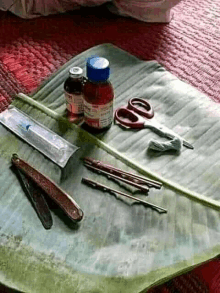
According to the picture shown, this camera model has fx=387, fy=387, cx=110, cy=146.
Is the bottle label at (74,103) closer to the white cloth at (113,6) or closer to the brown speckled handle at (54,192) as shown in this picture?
the brown speckled handle at (54,192)

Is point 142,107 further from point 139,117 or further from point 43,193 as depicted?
point 43,193

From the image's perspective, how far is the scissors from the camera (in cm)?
57

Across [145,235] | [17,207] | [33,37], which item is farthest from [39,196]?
[33,37]

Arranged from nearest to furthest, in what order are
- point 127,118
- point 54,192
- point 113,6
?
point 54,192, point 127,118, point 113,6

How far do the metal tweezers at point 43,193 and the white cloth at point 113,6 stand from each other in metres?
0.43

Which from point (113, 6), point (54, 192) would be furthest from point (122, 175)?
point (113, 6)

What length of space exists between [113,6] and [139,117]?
1.19 feet

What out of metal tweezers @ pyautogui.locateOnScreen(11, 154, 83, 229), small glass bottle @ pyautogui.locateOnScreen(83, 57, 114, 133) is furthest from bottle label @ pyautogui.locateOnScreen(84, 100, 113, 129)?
metal tweezers @ pyautogui.locateOnScreen(11, 154, 83, 229)

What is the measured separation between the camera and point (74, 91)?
58 centimetres

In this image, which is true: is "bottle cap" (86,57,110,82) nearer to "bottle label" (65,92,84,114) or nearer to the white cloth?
"bottle label" (65,92,84,114)

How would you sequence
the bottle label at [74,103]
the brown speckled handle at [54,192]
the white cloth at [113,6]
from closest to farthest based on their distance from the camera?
the brown speckled handle at [54,192], the bottle label at [74,103], the white cloth at [113,6]

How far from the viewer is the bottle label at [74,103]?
1.91ft

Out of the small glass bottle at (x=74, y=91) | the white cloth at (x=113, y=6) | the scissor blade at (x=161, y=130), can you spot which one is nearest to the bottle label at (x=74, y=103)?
the small glass bottle at (x=74, y=91)

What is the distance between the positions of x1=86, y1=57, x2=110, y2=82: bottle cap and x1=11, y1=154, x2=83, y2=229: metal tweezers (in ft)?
0.49
